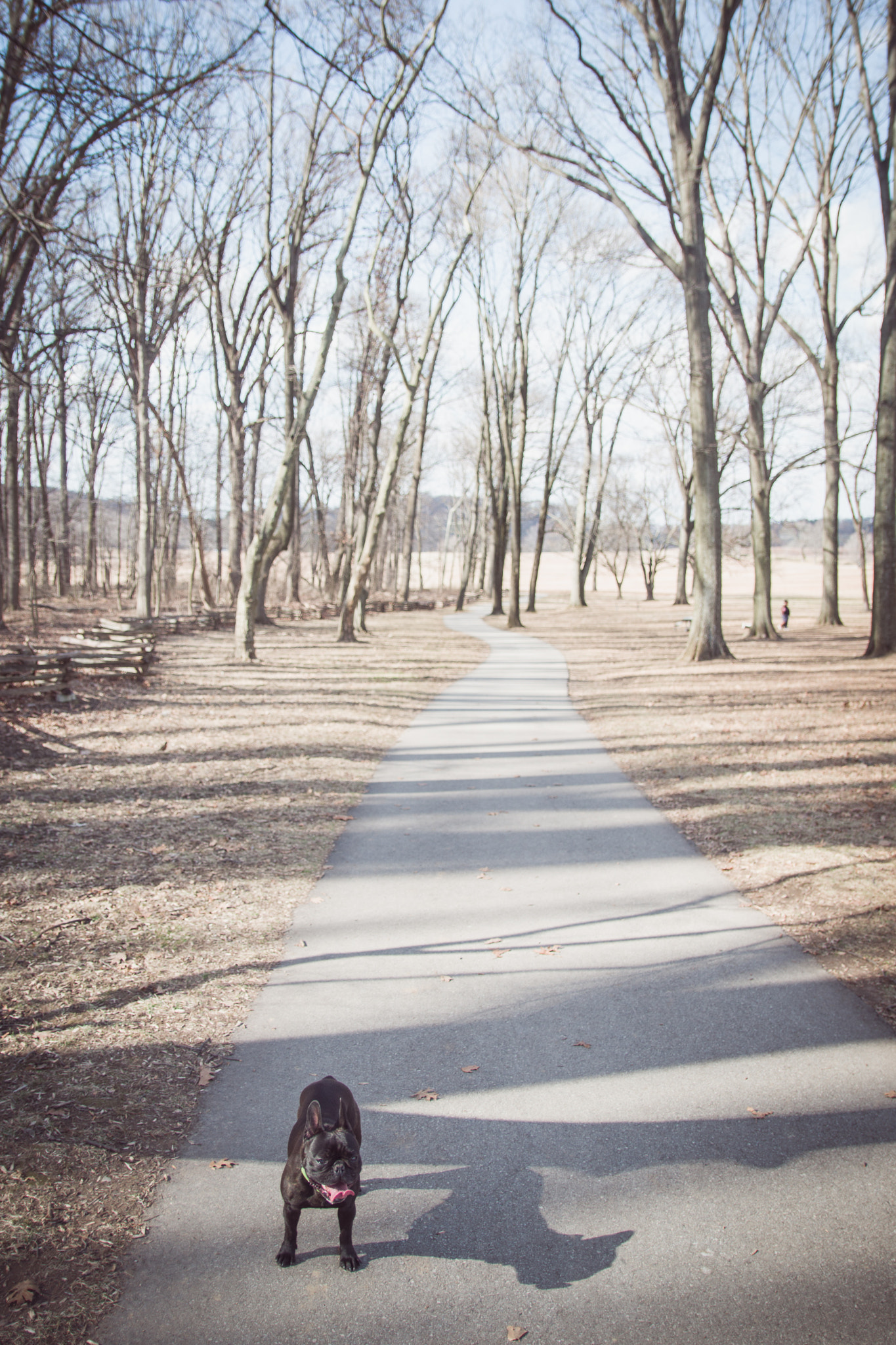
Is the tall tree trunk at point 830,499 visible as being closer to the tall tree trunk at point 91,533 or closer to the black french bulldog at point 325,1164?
the black french bulldog at point 325,1164

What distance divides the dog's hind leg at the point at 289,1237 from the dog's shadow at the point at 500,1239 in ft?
0.21

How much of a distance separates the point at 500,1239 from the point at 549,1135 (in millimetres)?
536

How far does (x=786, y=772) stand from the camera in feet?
28.7

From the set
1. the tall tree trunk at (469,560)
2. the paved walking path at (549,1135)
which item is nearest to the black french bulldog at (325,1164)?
the paved walking path at (549,1135)

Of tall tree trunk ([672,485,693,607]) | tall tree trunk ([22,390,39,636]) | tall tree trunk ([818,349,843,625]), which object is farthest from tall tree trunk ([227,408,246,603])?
tall tree trunk ([672,485,693,607])

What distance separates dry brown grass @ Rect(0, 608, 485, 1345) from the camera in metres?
2.67

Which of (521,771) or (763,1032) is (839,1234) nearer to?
(763,1032)

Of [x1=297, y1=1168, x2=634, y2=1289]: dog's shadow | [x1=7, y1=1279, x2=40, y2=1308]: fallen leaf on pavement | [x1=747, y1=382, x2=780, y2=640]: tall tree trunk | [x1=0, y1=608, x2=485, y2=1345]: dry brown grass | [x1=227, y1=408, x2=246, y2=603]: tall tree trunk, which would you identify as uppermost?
[x1=227, y1=408, x2=246, y2=603]: tall tree trunk

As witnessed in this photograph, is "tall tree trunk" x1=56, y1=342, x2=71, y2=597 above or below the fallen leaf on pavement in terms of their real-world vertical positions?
above

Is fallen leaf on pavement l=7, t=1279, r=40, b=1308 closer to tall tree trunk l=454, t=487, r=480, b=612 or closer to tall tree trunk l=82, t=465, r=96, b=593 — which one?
tall tree trunk l=82, t=465, r=96, b=593

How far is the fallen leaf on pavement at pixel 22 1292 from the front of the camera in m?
2.31

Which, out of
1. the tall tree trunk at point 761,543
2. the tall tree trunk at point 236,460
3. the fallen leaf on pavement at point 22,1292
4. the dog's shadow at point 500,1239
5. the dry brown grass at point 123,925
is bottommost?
the dog's shadow at point 500,1239

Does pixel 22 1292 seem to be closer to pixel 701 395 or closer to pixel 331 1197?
pixel 331 1197

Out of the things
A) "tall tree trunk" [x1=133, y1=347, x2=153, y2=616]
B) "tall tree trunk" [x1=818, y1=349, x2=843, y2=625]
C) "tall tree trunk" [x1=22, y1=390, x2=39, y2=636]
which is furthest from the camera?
"tall tree trunk" [x1=818, y1=349, x2=843, y2=625]
